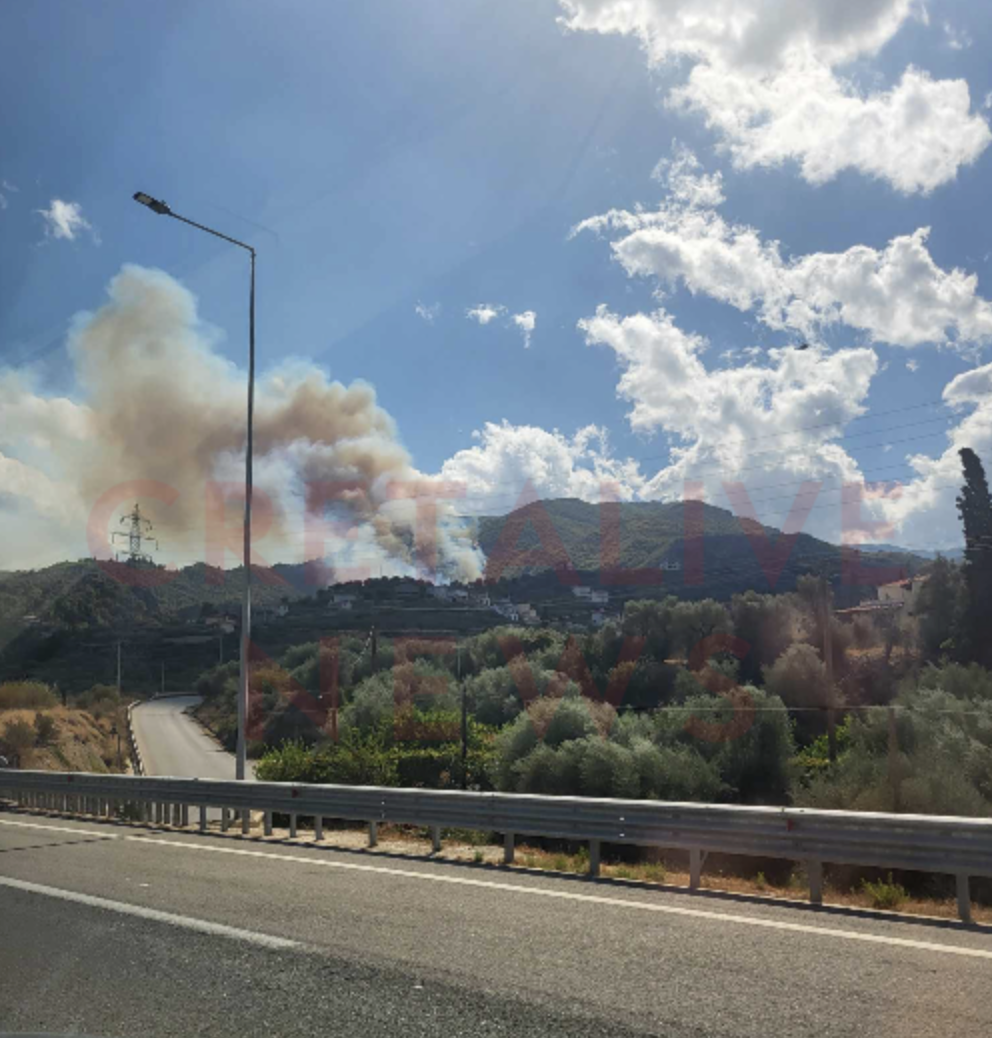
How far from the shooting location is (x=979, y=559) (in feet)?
170

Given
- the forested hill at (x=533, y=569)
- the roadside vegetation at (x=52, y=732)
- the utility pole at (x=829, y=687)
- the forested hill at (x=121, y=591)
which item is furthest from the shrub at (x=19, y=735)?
the forested hill at (x=121, y=591)

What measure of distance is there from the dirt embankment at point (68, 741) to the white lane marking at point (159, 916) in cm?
2713

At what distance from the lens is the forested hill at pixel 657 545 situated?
8906 cm

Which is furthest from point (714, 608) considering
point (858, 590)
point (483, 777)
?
point (858, 590)

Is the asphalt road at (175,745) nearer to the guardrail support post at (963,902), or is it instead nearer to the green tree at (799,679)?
the green tree at (799,679)

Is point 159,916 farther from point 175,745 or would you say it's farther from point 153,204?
point 175,745

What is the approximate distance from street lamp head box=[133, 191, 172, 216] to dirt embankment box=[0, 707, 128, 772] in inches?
919

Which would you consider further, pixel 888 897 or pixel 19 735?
pixel 19 735

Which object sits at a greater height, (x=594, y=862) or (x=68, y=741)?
(x=594, y=862)

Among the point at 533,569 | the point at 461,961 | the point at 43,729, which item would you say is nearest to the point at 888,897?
the point at 461,961

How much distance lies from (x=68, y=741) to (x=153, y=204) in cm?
3853

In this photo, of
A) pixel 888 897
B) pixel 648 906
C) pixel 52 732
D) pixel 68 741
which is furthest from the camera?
pixel 52 732

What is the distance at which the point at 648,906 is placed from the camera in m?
7.61

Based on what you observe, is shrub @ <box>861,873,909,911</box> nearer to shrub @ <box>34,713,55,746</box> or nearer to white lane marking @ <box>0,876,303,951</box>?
white lane marking @ <box>0,876,303,951</box>
